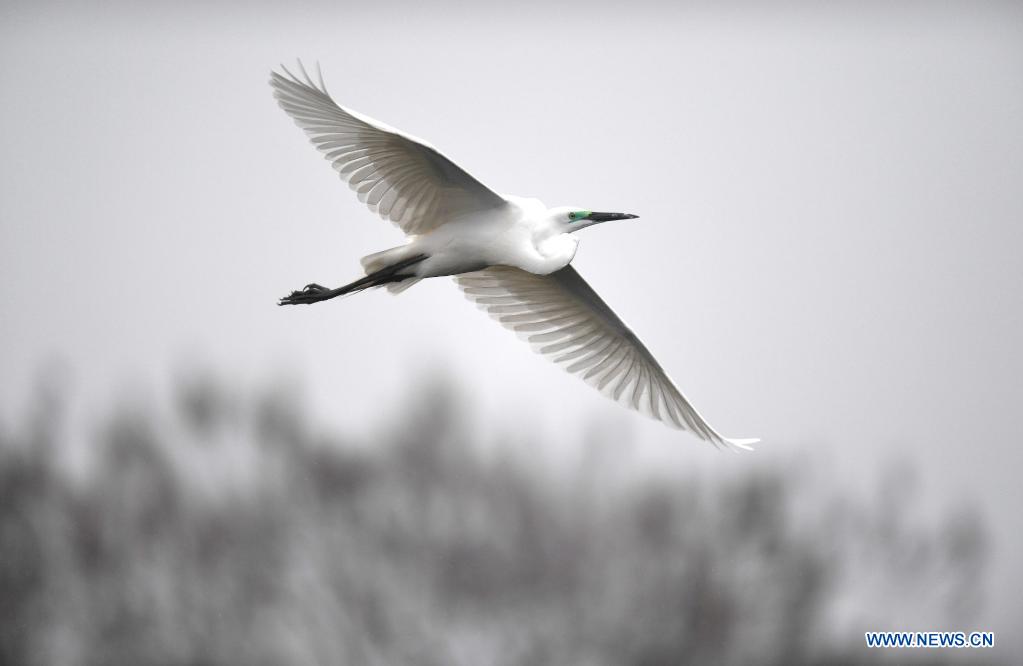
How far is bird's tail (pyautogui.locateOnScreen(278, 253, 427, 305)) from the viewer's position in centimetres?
898

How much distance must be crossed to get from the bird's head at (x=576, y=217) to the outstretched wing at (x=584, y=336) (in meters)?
0.98

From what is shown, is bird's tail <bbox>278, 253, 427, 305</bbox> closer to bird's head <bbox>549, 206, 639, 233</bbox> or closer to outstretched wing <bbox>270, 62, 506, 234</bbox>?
outstretched wing <bbox>270, 62, 506, 234</bbox>

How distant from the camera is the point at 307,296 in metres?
9.30

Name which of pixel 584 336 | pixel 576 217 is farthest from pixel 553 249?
pixel 584 336

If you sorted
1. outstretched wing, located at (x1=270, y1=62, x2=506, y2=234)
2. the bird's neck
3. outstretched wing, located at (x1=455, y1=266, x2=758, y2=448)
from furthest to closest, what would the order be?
outstretched wing, located at (x1=455, y1=266, x2=758, y2=448), the bird's neck, outstretched wing, located at (x1=270, y1=62, x2=506, y2=234)

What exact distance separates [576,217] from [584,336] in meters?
1.65

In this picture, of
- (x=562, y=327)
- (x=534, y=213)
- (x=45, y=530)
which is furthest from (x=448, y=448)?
(x=534, y=213)

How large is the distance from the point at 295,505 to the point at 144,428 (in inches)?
108

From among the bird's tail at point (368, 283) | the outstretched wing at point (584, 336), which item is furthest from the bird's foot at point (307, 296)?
the outstretched wing at point (584, 336)

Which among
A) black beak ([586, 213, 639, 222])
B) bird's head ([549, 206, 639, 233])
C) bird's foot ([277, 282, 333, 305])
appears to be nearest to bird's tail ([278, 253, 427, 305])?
bird's foot ([277, 282, 333, 305])

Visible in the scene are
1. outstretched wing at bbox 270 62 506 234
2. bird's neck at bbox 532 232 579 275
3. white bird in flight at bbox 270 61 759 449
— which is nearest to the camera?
outstretched wing at bbox 270 62 506 234

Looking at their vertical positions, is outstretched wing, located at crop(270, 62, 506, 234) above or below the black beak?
above

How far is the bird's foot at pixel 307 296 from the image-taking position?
30.2 ft

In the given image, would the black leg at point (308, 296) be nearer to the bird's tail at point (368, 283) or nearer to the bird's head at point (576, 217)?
the bird's tail at point (368, 283)
